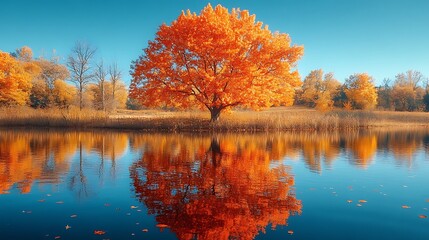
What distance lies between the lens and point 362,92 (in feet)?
235

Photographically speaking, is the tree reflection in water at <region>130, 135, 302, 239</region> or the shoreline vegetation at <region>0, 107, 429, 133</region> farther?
the shoreline vegetation at <region>0, 107, 429, 133</region>

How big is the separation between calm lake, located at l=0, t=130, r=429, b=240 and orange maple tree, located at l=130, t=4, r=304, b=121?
14.2 meters

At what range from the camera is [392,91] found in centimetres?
8619

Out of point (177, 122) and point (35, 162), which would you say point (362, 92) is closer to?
point (177, 122)

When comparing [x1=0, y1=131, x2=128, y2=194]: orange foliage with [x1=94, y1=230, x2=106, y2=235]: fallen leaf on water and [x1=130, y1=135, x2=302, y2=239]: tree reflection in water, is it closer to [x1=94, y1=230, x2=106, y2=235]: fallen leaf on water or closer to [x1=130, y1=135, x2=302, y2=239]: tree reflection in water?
[x1=130, y1=135, x2=302, y2=239]: tree reflection in water

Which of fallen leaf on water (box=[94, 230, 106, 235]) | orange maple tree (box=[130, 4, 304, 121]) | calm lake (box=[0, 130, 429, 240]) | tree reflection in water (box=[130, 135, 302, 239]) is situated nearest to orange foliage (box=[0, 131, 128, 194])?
calm lake (box=[0, 130, 429, 240])

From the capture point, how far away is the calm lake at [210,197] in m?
7.17

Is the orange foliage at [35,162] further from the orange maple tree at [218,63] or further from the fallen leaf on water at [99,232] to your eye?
the orange maple tree at [218,63]

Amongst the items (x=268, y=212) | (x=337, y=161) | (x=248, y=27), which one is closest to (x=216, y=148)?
(x=337, y=161)

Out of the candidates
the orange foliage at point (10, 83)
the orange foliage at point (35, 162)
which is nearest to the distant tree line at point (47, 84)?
the orange foliage at point (10, 83)

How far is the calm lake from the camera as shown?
7168 mm

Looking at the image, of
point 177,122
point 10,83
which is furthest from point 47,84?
point 177,122

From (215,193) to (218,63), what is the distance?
2308 centimetres

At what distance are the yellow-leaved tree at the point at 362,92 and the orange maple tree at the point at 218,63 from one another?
46.0 metres
